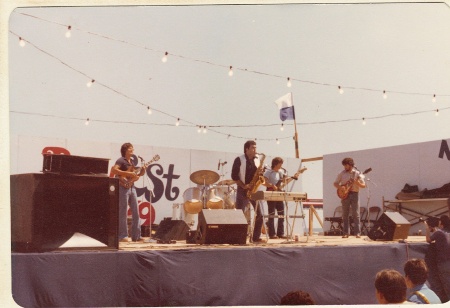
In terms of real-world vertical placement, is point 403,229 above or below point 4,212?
below

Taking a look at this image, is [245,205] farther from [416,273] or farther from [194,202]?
[416,273]

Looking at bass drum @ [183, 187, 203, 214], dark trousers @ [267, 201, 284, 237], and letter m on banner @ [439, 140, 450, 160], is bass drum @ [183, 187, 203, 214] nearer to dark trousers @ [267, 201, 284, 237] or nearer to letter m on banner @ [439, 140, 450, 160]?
dark trousers @ [267, 201, 284, 237]

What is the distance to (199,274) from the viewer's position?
5055 mm

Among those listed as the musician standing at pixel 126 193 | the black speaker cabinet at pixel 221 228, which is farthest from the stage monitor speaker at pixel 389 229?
the musician standing at pixel 126 193

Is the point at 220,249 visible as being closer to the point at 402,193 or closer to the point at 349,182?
the point at 349,182

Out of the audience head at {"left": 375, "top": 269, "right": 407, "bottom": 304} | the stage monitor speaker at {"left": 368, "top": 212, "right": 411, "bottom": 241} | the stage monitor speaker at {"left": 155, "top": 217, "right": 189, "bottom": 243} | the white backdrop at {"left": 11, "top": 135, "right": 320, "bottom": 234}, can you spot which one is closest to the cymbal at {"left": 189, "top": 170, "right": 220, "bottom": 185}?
the white backdrop at {"left": 11, "top": 135, "right": 320, "bottom": 234}

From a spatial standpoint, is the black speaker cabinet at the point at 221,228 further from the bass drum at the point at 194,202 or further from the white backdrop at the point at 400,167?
the white backdrop at the point at 400,167

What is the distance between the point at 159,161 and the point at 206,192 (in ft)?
8.45

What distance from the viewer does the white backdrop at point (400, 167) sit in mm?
12078

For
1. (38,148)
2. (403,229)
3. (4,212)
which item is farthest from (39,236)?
(38,148)

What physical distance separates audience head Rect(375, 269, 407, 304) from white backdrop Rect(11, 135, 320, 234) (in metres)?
7.16

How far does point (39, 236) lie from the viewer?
426 cm

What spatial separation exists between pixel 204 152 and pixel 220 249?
8.35 metres

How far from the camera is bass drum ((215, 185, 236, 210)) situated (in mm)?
10375
